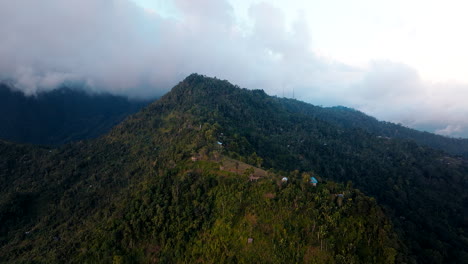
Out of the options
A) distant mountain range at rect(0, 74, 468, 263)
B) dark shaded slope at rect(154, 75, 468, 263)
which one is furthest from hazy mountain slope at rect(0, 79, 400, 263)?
dark shaded slope at rect(154, 75, 468, 263)

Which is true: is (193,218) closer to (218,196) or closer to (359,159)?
(218,196)

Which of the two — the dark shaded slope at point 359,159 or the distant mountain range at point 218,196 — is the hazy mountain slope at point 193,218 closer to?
the distant mountain range at point 218,196

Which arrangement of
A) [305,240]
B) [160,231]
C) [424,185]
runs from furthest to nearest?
[424,185], [160,231], [305,240]

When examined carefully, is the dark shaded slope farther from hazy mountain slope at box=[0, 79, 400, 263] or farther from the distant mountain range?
hazy mountain slope at box=[0, 79, 400, 263]

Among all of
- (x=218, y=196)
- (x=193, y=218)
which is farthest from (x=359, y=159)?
(x=193, y=218)

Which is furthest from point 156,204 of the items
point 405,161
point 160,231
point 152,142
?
point 405,161

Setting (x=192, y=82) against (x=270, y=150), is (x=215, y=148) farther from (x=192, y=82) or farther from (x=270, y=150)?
(x=192, y=82)

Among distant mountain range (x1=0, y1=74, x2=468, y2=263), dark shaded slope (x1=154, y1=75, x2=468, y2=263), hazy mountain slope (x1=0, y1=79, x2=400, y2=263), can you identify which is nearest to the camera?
hazy mountain slope (x1=0, y1=79, x2=400, y2=263)
